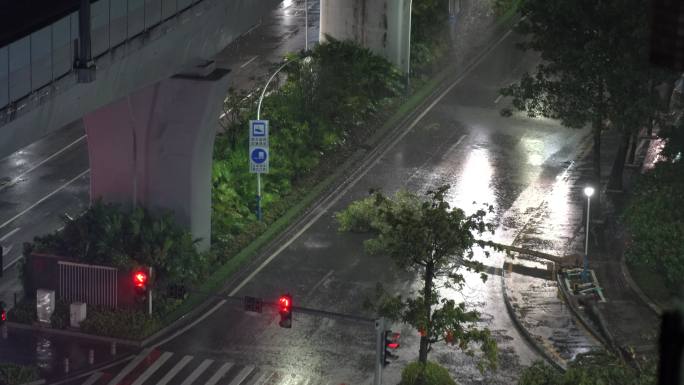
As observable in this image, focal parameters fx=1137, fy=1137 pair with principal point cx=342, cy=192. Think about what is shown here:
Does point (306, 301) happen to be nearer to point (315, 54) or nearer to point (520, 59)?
point (315, 54)

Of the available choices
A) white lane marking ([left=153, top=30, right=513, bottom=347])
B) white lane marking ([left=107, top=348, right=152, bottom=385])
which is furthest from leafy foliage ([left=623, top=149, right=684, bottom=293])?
white lane marking ([left=107, top=348, right=152, bottom=385])

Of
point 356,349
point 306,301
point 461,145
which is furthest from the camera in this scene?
point 461,145

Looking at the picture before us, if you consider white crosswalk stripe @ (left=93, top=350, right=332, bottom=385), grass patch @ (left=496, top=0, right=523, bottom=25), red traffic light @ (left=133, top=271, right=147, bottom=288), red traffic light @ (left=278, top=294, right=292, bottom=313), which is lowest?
white crosswalk stripe @ (left=93, top=350, right=332, bottom=385)

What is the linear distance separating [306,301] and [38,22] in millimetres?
14279

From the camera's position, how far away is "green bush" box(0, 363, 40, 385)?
32094 millimetres

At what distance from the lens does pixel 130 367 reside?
33750 millimetres

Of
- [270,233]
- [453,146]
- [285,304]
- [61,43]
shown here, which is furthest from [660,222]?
[61,43]

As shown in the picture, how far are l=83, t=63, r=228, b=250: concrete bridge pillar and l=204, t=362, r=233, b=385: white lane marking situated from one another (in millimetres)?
8259

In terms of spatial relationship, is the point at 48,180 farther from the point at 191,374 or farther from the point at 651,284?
the point at 651,284

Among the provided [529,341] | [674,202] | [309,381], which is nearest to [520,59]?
[674,202]

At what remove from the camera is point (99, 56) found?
1134 inches

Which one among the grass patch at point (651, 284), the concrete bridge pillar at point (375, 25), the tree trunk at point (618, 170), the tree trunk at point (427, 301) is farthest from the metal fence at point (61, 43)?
the concrete bridge pillar at point (375, 25)

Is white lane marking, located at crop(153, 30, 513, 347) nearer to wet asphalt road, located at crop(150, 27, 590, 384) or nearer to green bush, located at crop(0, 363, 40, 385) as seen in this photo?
wet asphalt road, located at crop(150, 27, 590, 384)

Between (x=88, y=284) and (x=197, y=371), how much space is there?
20.5 feet
